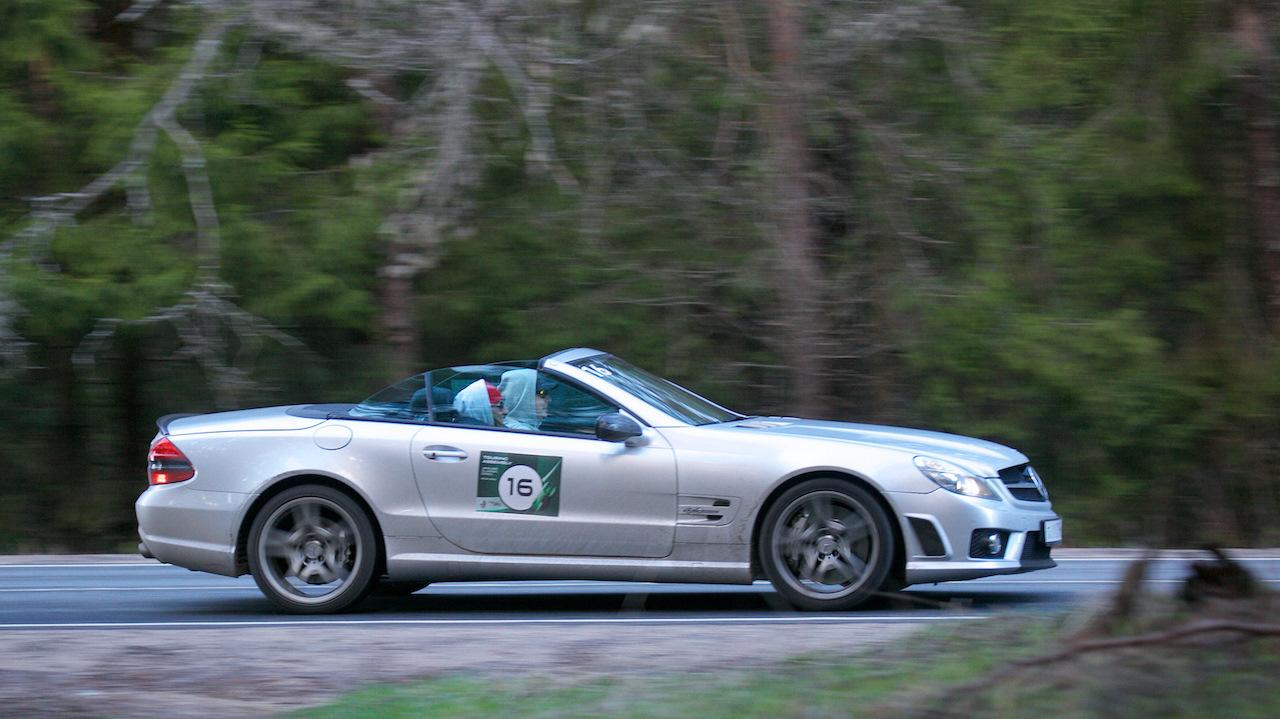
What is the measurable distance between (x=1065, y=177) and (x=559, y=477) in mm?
7434

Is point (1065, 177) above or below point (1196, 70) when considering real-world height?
below

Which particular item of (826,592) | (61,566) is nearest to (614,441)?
(826,592)

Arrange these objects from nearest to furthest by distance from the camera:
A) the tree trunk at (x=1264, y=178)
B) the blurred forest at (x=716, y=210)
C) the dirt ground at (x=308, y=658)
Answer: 1. the dirt ground at (x=308, y=658)
2. the blurred forest at (x=716, y=210)
3. the tree trunk at (x=1264, y=178)

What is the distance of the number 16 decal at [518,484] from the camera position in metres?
6.86

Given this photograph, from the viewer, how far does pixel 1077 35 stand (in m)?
12.6

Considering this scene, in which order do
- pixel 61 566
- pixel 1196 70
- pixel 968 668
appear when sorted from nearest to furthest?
pixel 968 668 → pixel 61 566 → pixel 1196 70

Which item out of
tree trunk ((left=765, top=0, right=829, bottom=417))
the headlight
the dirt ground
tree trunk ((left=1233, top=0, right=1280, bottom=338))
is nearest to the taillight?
the dirt ground

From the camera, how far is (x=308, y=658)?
223 inches

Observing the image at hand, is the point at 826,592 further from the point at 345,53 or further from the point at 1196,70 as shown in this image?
the point at 1196,70

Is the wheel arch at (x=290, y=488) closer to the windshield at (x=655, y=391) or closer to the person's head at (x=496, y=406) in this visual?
the person's head at (x=496, y=406)

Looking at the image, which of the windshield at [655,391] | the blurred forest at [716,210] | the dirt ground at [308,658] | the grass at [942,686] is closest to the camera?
the grass at [942,686]

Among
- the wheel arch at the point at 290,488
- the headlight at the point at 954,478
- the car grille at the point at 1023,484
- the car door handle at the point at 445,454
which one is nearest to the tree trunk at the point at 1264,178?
the car grille at the point at 1023,484

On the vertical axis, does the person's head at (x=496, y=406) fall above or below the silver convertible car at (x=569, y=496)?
above

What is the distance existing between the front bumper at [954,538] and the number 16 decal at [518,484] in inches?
67.7
